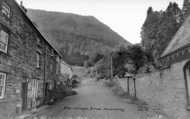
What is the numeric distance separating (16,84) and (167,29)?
24.0 m

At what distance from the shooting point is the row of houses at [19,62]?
8531 mm

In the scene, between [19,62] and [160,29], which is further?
[160,29]

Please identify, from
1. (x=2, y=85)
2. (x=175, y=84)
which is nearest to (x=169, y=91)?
(x=175, y=84)

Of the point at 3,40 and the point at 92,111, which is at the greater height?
the point at 3,40

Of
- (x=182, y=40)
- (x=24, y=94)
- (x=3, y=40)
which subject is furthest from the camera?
(x=24, y=94)

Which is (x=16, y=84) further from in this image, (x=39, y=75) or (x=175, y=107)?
(x=175, y=107)

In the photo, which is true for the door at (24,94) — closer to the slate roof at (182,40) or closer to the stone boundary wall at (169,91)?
the stone boundary wall at (169,91)

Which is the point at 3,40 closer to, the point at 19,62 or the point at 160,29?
the point at 19,62

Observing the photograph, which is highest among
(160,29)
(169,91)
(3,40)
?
(160,29)

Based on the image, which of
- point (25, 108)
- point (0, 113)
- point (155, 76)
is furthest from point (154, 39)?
point (0, 113)

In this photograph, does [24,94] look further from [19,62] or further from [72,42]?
[72,42]

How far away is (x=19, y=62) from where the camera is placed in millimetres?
10266

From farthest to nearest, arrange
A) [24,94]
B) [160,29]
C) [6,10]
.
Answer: [160,29] < [24,94] < [6,10]

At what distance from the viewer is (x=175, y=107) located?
7.26 meters
